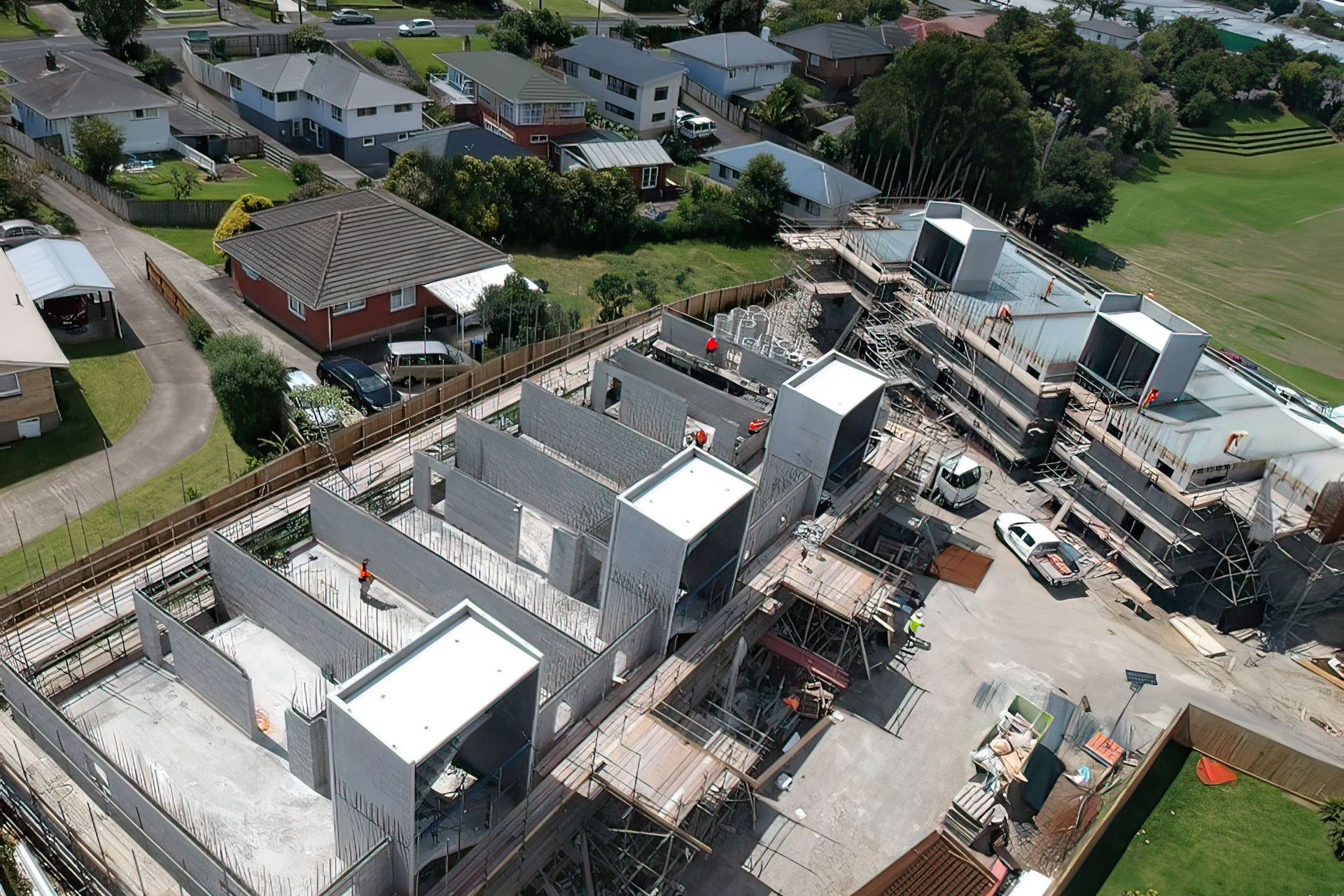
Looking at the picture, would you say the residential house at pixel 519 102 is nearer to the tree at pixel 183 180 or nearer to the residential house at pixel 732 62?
the tree at pixel 183 180

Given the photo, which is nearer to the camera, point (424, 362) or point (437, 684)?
point (437, 684)

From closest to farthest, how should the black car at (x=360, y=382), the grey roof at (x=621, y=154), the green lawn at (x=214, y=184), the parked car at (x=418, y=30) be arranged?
the black car at (x=360, y=382)
the green lawn at (x=214, y=184)
the grey roof at (x=621, y=154)
the parked car at (x=418, y=30)

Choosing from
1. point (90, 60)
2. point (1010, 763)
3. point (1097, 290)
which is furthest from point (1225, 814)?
point (90, 60)

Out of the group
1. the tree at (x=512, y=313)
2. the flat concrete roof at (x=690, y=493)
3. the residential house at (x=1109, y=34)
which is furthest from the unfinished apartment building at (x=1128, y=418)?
the residential house at (x=1109, y=34)

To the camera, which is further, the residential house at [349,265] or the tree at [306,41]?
the tree at [306,41]

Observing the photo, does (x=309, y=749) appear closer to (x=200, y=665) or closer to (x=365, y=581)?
(x=200, y=665)

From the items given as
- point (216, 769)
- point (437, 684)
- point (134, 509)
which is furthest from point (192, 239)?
point (437, 684)
